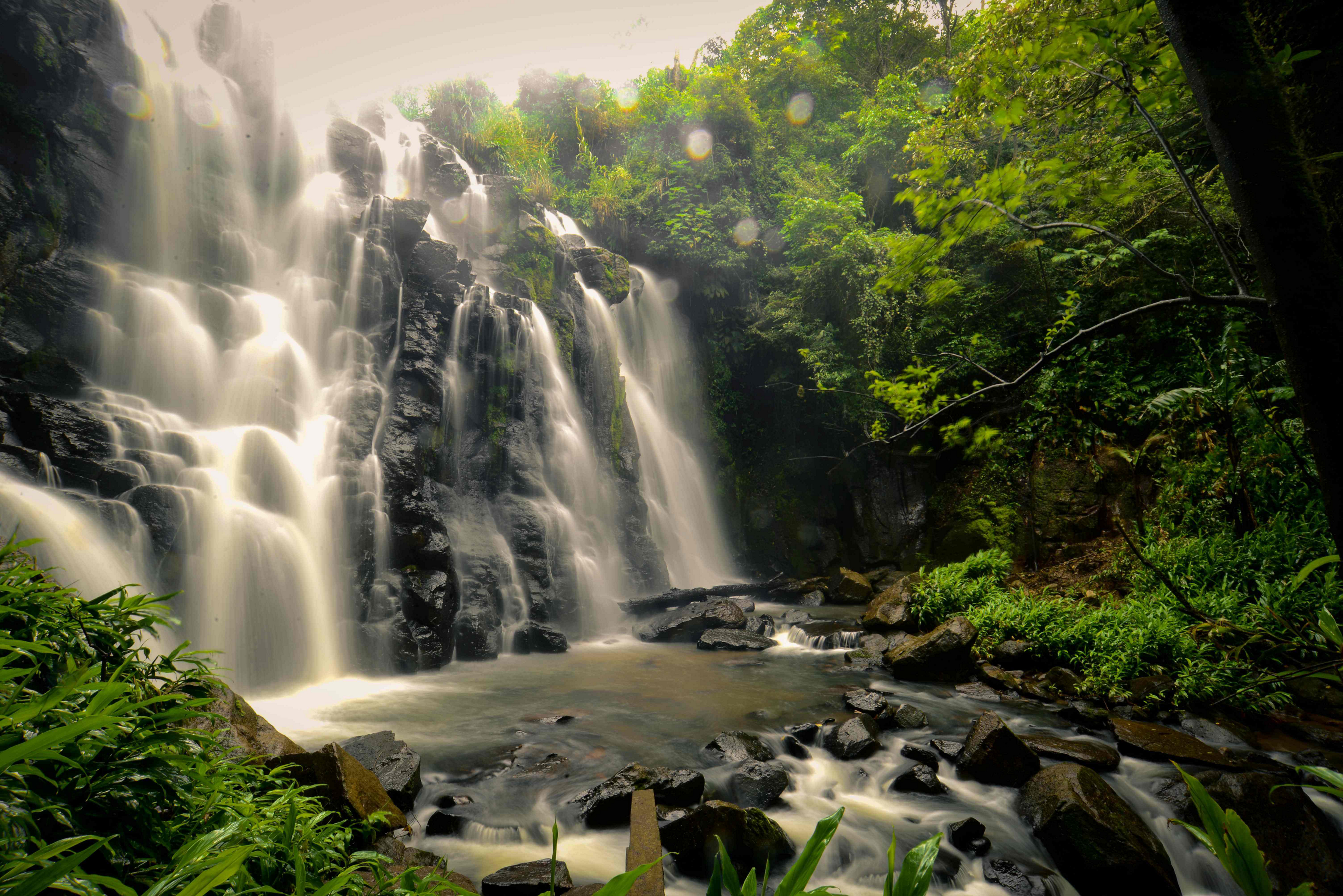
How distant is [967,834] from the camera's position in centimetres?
411

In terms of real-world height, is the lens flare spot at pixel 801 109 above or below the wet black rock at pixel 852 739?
above

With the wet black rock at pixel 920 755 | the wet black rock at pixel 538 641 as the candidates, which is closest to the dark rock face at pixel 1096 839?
the wet black rock at pixel 920 755

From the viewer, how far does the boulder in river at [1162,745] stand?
4738 mm

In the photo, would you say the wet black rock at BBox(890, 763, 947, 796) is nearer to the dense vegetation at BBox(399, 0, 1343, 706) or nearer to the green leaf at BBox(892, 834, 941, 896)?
the dense vegetation at BBox(399, 0, 1343, 706)

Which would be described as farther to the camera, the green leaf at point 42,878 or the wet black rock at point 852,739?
the wet black rock at point 852,739

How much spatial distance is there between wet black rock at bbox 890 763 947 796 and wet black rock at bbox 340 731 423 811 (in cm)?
401

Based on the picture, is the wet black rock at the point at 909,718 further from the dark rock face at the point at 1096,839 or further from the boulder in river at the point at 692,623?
the boulder in river at the point at 692,623

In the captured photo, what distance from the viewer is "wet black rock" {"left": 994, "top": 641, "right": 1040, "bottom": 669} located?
725 cm

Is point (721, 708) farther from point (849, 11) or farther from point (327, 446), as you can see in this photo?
point (849, 11)

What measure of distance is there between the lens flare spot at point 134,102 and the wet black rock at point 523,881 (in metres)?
15.8

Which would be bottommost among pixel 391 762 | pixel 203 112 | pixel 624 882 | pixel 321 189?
pixel 391 762

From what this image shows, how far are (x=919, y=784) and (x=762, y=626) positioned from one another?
590cm

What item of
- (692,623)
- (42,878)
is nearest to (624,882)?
(42,878)

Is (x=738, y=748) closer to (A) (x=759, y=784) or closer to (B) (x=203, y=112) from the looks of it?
(A) (x=759, y=784)
